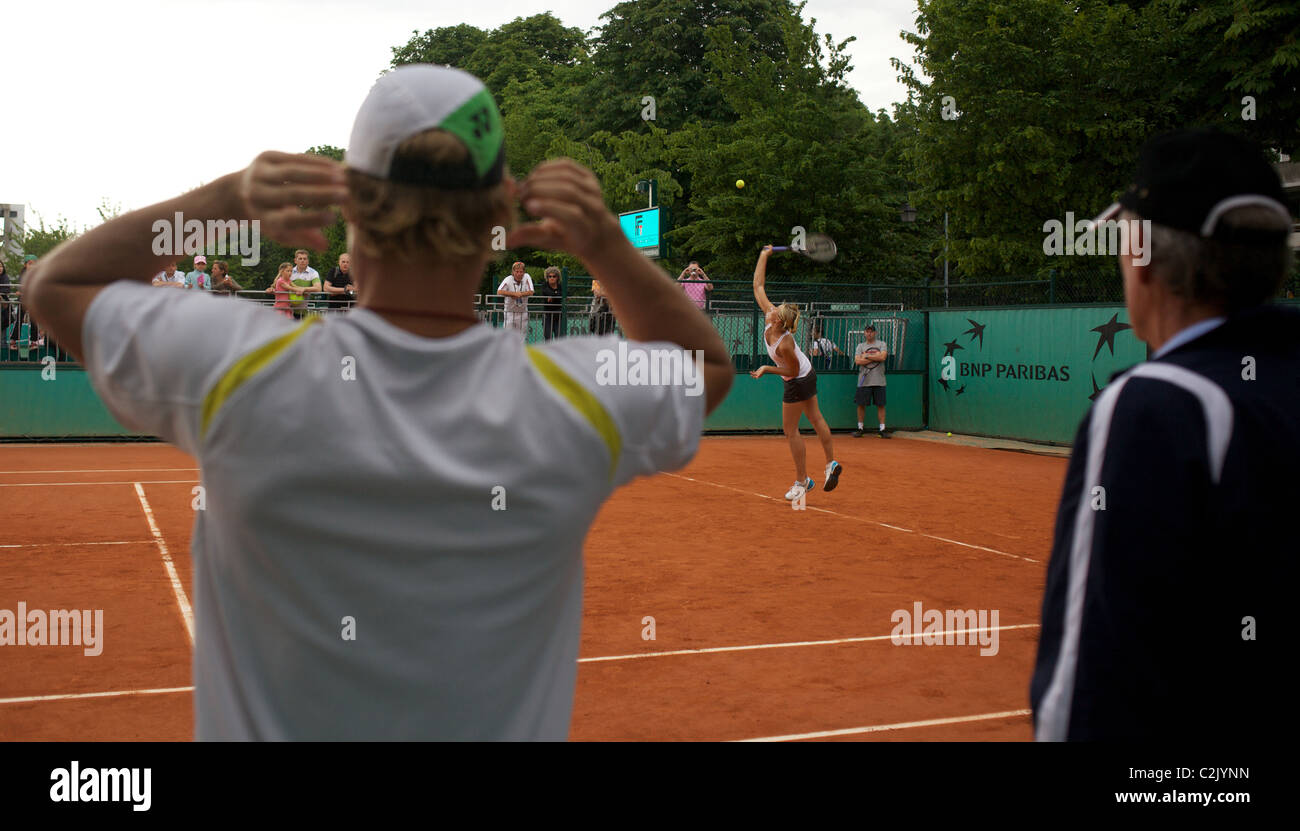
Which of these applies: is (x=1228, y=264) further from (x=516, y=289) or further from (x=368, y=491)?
(x=516, y=289)

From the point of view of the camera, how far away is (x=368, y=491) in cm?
136

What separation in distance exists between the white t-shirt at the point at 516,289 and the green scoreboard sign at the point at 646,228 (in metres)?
3.17

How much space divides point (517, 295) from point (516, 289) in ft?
1.43

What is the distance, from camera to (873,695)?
562cm

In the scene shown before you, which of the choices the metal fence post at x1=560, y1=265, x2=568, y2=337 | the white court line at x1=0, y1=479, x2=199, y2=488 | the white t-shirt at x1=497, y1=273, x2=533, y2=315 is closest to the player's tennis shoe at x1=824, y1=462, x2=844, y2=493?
the white court line at x1=0, y1=479, x2=199, y2=488

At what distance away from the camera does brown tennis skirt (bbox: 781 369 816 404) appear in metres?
13.2

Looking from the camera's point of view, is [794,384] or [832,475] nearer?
[832,475]

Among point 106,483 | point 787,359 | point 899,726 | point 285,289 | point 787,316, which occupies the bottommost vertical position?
point 899,726

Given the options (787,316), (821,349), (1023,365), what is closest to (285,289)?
(787,316)

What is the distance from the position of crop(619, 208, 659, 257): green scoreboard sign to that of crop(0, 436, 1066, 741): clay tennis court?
937 cm

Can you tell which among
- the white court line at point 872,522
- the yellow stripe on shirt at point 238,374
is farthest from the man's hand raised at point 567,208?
the white court line at point 872,522

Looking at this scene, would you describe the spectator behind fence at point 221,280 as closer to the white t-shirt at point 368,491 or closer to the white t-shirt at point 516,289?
the white t-shirt at point 516,289
